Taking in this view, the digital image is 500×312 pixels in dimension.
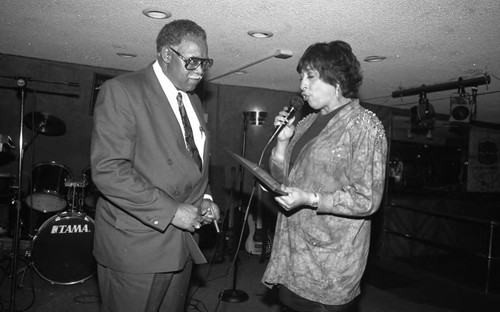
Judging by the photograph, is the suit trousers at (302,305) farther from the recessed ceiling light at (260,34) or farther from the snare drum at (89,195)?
the snare drum at (89,195)

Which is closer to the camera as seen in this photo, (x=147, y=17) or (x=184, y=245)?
(x=184, y=245)

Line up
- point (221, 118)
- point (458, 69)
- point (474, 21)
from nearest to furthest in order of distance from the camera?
1. point (474, 21)
2. point (458, 69)
3. point (221, 118)

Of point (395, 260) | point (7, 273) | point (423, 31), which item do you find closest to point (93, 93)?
point (7, 273)

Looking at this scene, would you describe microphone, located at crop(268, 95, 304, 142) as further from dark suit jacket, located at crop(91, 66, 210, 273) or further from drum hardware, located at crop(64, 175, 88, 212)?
drum hardware, located at crop(64, 175, 88, 212)

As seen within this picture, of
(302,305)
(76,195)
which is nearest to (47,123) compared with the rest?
(76,195)

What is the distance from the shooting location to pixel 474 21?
3221mm

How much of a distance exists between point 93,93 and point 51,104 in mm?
667

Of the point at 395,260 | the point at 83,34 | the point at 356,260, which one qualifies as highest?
the point at 83,34

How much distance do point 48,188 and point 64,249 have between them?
0.75 meters

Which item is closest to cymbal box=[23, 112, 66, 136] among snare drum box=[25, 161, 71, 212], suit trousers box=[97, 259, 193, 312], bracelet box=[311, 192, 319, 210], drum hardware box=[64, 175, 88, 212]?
snare drum box=[25, 161, 71, 212]

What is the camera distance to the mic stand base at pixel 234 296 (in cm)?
436

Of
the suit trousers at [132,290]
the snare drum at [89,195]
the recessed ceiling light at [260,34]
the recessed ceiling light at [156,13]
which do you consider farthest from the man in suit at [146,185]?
the snare drum at [89,195]

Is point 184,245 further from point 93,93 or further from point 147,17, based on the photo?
point 93,93

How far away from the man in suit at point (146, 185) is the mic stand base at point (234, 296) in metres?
2.58
